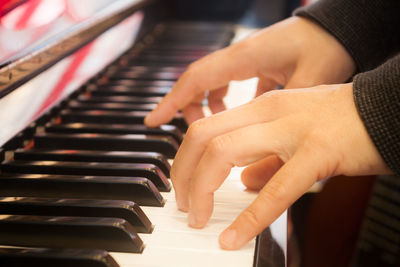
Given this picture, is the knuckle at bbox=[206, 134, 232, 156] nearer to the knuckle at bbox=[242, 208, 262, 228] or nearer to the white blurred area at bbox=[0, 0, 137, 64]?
the knuckle at bbox=[242, 208, 262, 228]

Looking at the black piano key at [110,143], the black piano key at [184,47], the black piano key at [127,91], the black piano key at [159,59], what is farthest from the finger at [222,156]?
the black piano key at [184,47]

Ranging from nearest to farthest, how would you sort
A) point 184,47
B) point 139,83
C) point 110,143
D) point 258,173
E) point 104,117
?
point 258,173, point 110,143, point 104,117, point 139,83, point 184,47

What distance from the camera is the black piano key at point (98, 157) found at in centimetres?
92

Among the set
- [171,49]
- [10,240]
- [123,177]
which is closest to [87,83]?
[171,49]

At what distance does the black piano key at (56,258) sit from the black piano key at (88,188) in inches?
6.7

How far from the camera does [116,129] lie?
106 cm

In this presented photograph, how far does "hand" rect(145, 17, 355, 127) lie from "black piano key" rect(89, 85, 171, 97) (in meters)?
0.15

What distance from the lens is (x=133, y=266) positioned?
65 centimetres

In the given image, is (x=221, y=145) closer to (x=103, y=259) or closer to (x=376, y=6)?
(x=103, y=259)

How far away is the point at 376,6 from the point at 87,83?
80 cm

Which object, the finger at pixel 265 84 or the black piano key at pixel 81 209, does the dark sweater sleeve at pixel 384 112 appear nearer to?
the black piano key at pixel 81 209

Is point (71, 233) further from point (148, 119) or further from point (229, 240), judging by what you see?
point (148, 119)

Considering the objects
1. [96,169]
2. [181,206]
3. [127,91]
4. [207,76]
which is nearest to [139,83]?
[127,91]

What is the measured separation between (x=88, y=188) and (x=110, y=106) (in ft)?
1.33
